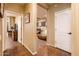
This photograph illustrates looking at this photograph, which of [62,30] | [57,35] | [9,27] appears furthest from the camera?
[57,35]

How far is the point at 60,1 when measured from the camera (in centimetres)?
168

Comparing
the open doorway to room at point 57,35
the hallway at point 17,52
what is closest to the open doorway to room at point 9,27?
the hallway at point 17,52

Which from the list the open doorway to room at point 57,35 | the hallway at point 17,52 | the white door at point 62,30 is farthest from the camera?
the white door at point 62,30

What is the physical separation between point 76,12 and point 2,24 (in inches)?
41.8

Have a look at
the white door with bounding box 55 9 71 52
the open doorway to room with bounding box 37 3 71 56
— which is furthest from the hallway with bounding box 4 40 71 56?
the white door with bounding box 55 9 71 52

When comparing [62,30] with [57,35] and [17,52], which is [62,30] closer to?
[57,35]

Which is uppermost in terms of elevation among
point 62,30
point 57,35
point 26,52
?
point 62,30

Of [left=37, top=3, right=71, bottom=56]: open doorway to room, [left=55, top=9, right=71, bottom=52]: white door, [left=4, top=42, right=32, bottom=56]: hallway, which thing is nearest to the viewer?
[left=4, top=42, right=32, bottom=56]: hallway

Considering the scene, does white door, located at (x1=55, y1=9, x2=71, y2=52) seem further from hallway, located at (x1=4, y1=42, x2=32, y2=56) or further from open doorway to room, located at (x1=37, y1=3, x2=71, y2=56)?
hallway, located at (x1=4, y1=42, x2=32, y2=56)

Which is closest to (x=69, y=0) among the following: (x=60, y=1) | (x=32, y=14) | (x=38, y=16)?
(x=60, y=1)

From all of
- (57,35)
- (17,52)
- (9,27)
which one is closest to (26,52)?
(17,52)

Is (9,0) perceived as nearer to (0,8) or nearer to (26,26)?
(0,8)

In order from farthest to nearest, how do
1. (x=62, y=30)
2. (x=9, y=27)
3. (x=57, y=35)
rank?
(x=57, y=35), (x=62, y=30), (x=9, y=27)

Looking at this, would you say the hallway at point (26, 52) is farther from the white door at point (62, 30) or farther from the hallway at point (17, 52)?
the white door at point (62, 30)
